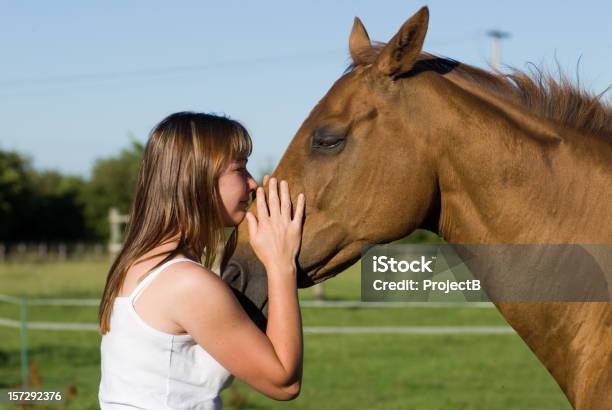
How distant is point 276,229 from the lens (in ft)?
7.61

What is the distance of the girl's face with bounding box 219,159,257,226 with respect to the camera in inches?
91.6

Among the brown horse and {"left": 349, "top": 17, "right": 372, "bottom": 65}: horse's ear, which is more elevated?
{"left": 349, "top": 17, "right": 372, "bottom": 65}: horse's ear

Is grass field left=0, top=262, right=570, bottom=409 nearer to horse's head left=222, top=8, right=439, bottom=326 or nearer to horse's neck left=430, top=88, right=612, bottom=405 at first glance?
horse's neck left=430, top=88, right=612, bottom=405

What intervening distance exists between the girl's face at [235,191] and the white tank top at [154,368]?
0.85 ft

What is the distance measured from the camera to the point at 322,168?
8.06ft

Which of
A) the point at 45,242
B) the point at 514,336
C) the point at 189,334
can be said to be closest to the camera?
the point at 189,334

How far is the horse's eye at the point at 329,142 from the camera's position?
2.46 meters

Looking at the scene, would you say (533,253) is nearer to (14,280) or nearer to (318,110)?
(318,110)

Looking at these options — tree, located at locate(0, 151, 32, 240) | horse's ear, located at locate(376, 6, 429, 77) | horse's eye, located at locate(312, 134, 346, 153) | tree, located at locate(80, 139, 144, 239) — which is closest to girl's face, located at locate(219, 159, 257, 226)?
horse's eye, located at locate(312, 134, 346, 153)

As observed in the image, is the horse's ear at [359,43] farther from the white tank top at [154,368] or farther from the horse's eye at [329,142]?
the white tank top at [154,368]

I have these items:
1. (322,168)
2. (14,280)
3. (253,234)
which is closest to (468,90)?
(322,168)

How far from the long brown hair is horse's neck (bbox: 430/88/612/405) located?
728mm

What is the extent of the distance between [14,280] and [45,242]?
28222mm

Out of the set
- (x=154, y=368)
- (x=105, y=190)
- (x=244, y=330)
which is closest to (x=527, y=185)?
(x=244, y=330)
